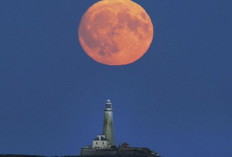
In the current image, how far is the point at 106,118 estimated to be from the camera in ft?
520

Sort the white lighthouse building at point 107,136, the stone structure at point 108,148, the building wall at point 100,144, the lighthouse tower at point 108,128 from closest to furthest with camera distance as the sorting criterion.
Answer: the stone structure at point 108,148 → the building wall at point 100,144 → the white lighthouse building at point 107,136 → the lighthouse tower at point 108,128

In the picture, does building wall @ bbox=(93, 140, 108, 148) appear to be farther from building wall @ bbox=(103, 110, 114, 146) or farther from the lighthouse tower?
building wall @ bbox=(103, 110, 114, 146)

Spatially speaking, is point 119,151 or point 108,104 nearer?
point 119,151

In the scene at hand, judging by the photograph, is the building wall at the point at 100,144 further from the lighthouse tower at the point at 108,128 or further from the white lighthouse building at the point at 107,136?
the lighthouse tower at the point at 108,128

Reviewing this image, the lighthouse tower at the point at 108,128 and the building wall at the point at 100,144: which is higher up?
the lighthouse tower at the point at 108,128

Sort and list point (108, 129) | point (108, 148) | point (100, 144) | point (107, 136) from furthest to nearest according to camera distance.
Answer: point (108, 129)
point (107, 136)
point (100, 144)
point (108, 148)

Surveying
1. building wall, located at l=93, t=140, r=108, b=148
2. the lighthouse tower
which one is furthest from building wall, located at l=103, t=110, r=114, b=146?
building wall, located at l=93, t=140, r=108, b=148

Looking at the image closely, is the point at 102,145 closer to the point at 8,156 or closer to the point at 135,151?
the point at 135,151

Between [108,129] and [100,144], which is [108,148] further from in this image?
[108,129]

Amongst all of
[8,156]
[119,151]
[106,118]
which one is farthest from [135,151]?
[8,156]

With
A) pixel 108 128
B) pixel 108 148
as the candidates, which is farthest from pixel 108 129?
pixel 108 148

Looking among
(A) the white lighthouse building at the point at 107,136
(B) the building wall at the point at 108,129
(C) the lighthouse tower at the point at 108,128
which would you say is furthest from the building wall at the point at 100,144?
(B) the building wall at the point at 108,129

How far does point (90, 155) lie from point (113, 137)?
8159 millimetres

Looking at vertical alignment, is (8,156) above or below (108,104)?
below
